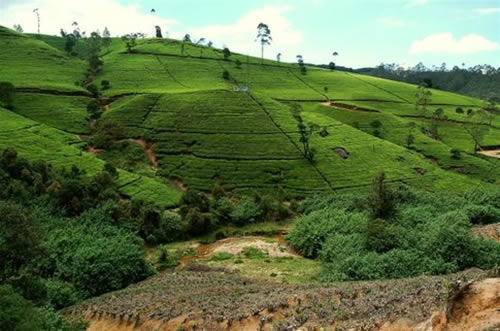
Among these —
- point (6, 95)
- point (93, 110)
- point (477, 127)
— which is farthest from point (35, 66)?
point (477, 127)

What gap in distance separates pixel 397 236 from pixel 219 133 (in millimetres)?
42001

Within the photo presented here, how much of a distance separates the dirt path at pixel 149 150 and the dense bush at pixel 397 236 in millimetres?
23518

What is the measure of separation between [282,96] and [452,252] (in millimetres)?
76677

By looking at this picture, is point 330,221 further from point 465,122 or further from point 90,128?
point 465,122

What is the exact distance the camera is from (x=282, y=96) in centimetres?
10744

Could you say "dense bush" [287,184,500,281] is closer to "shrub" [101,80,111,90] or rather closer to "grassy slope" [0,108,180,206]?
"grassy slope" [0,108,180,206]

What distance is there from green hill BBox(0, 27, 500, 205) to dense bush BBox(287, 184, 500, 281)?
12.6 m

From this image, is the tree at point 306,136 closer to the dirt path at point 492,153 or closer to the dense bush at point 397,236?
the dense bush at point 397,236

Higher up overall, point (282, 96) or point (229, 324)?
point (282, 96)

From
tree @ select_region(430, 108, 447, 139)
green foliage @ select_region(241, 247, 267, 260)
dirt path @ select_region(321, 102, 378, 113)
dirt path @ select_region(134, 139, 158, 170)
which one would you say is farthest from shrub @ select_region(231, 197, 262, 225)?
tree @ select_region(430, 108, 447, 139)

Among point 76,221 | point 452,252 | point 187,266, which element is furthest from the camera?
point 76,221

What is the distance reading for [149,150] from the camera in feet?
235

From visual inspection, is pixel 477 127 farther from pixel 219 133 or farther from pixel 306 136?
pixel 219 133

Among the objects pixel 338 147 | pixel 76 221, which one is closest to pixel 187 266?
pixel 76 221
